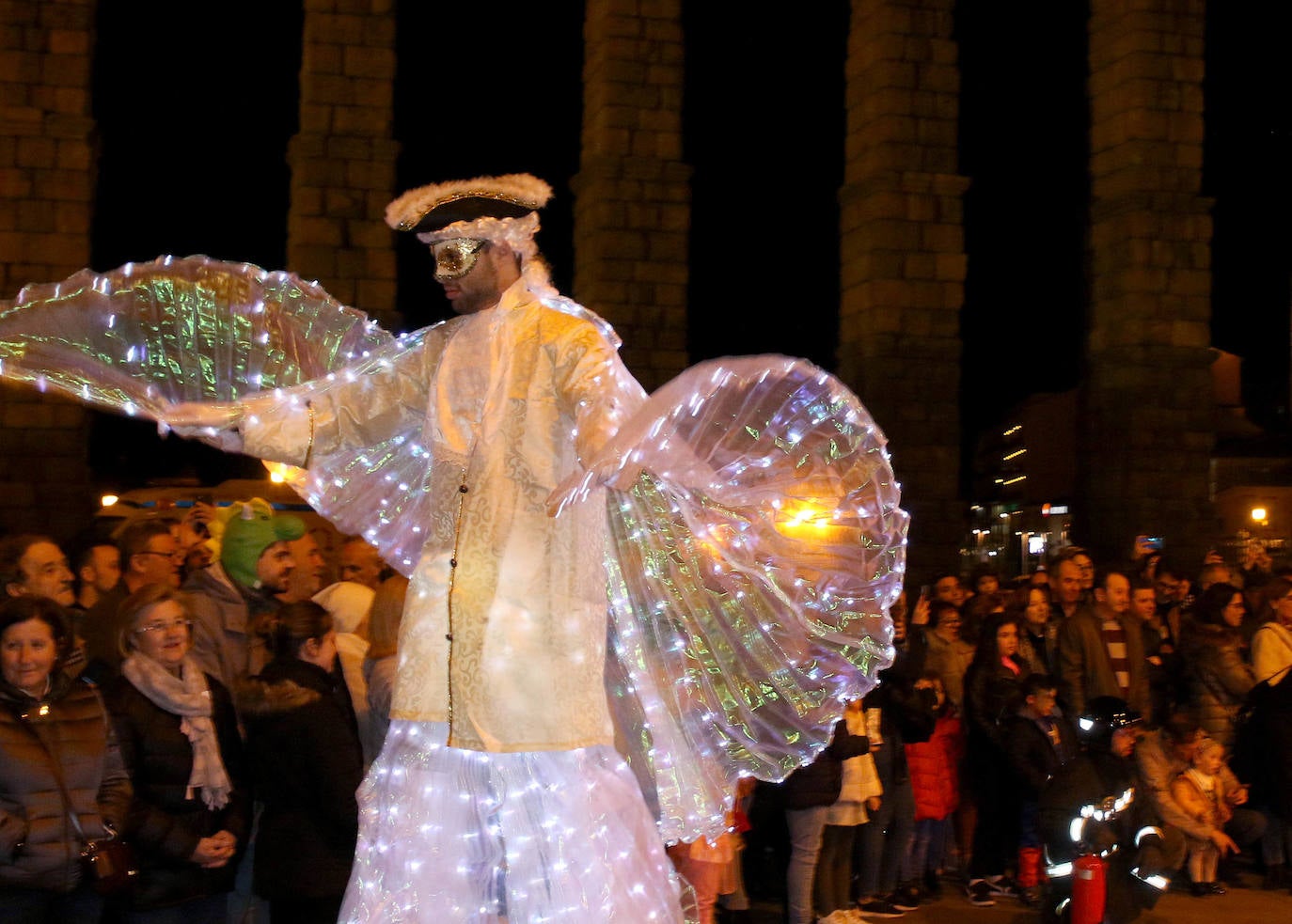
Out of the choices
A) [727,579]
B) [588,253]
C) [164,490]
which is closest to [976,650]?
[727,579]

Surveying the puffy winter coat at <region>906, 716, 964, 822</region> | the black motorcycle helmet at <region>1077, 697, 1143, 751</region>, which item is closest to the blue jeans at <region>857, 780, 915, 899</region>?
the puffy winter coat at <region>906, 716, 964, 822</region>

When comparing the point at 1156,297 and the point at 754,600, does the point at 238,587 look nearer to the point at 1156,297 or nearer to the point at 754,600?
the point at 754,600

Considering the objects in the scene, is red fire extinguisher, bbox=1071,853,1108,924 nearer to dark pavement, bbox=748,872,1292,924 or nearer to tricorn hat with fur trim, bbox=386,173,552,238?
dark pavement, bbox=748,872,1292,924

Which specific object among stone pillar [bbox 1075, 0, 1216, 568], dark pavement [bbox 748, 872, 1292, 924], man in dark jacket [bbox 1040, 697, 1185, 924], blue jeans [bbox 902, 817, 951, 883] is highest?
stone pillar [bbox 1075, 0, 1216, 568]

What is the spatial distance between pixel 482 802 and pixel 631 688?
0.49m

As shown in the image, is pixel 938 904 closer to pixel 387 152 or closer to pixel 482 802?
pixel 482 802

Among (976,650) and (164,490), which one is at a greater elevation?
(164,490)

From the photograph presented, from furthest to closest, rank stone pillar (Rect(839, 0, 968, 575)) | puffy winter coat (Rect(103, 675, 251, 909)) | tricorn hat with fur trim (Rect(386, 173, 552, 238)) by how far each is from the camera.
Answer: stone pillar (Rect(839, 0, 968, 575)) → puffy winter coat (Rect(103, 675, 251, 909)) → tricorn hat with fur trim (Rect(386, 173, 552, 238))

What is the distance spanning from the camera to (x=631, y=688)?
3557mm

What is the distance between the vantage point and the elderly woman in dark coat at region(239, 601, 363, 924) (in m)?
4.66

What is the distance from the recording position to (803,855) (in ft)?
21.9

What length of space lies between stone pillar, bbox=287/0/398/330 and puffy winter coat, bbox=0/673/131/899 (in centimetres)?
1209

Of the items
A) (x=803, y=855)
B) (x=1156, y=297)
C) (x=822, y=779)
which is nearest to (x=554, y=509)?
(x=822, y=779)

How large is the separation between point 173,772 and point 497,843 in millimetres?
1766
